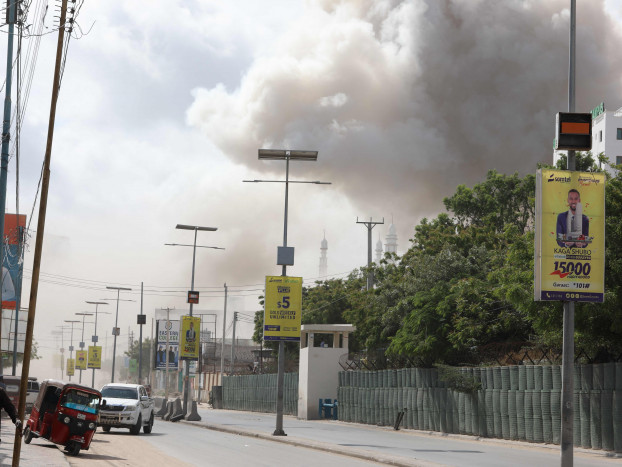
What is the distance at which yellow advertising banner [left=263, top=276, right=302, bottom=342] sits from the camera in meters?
36.8

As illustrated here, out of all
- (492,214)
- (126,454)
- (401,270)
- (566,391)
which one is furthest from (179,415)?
(566,391)

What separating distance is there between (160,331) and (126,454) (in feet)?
194

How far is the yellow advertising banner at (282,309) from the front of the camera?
3675cm

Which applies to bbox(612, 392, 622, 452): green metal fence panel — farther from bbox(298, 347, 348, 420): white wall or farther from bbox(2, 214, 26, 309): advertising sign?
bbox(2, 214, 26, 309): advertising sign

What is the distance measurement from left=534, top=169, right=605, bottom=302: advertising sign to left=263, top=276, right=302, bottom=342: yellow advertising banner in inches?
841

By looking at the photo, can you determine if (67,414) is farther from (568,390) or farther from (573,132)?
(573,132)

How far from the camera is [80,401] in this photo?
24047mm

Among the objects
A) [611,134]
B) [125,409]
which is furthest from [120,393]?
[611,134]

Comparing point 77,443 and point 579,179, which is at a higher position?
point 579,179

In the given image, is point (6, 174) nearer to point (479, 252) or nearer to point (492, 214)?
point (479, 252)

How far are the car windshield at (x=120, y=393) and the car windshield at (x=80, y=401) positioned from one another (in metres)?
10.2

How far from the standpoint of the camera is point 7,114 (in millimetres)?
32000

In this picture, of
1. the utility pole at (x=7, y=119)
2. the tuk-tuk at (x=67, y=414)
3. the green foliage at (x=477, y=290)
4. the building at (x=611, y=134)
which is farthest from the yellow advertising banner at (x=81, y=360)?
the tuk-tuk at (x=67, y=414)

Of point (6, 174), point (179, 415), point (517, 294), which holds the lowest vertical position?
point (179, 415)
